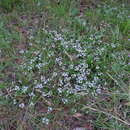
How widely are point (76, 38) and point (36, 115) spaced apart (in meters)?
1.17

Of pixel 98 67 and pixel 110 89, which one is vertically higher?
pixel 98 67

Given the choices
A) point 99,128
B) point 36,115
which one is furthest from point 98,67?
point 36,115

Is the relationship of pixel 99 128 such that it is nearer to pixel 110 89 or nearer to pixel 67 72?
pixel 110 89

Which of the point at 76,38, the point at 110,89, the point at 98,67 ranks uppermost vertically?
the point at 76,38

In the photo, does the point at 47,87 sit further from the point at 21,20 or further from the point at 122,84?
the point at 21,20

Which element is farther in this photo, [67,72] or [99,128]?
[67,72]

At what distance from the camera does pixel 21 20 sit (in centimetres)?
338

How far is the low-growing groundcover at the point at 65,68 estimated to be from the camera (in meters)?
2.42

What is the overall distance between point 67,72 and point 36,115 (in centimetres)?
58

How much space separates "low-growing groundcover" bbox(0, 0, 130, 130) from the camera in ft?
7.93

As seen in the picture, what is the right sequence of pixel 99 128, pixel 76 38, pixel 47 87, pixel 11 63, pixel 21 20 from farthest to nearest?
pixel 21 20, pixel 76 38, pixel 11 63, pixel 47 87, pixel 99 128

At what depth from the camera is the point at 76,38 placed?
3.11 metres

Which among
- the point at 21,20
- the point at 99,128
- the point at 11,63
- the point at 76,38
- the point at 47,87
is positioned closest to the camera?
the point at 99,128

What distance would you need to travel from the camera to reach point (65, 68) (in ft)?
9.06
